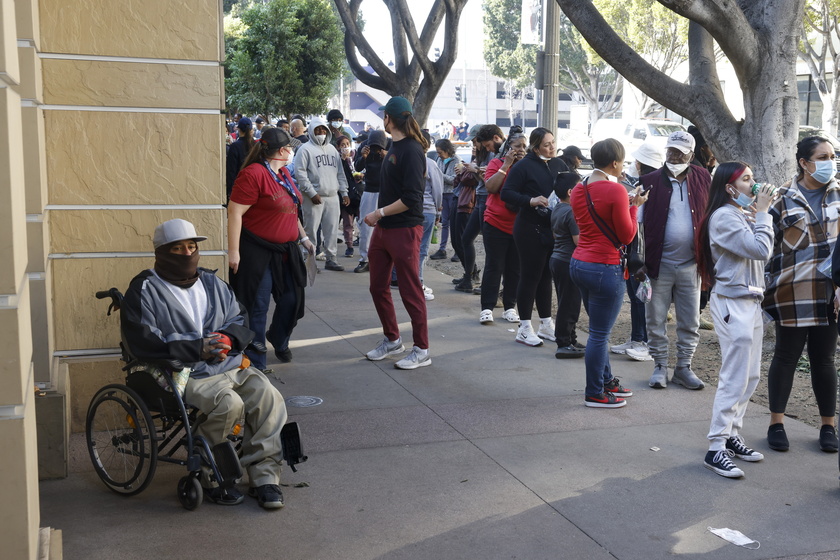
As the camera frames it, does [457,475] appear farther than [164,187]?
No

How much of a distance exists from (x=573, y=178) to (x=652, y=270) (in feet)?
3.87

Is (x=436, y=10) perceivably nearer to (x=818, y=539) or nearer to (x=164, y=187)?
(x=164, y=187)

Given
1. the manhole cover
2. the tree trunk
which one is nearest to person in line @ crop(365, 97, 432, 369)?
the manhole cover

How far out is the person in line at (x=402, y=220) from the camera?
7141 millimetres

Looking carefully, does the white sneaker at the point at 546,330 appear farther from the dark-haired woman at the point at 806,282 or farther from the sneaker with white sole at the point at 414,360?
the dark-haired woman at the point at 806,282

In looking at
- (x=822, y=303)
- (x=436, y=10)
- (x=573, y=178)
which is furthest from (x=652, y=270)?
(x=436, y=10)

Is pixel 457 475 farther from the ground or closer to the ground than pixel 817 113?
closer to the ground

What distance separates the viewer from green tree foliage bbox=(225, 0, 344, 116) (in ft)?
68.5

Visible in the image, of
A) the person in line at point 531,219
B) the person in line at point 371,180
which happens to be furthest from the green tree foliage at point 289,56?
the person in line at point 531,219

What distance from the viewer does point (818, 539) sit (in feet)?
14.4

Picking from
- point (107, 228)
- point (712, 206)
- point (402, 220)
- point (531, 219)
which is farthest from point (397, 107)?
point (712, 206)

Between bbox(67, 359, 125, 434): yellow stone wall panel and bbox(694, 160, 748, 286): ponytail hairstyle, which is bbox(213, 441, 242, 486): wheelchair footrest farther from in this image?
bbox(694, 160, 748, 286): ponytail hairstyle

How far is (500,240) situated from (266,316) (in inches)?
115

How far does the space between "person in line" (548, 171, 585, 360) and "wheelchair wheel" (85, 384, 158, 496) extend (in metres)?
4.11
